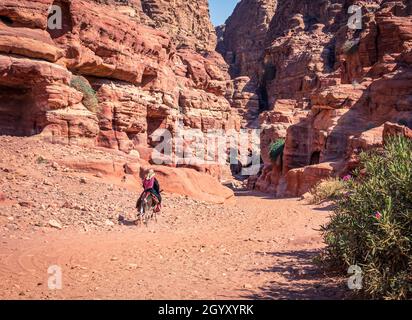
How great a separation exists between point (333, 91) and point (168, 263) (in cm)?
2456

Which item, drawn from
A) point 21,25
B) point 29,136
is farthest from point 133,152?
point 21,25

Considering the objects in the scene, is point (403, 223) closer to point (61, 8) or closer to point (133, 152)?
point (133, 152)

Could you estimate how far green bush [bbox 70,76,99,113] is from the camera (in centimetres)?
2023

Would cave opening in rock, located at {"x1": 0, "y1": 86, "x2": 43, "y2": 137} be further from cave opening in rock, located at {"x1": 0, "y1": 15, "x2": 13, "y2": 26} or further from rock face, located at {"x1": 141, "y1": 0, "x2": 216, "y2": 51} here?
rock face, located at {"x1": 141, "y1": 0, "x2": 216, "y2": 51}

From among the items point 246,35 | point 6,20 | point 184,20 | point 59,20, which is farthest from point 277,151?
point 246,35

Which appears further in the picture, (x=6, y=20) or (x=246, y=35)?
(x=246, y=35)

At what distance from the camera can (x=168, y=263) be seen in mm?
6418

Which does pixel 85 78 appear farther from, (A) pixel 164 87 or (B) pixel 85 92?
(A) pixel 164 87

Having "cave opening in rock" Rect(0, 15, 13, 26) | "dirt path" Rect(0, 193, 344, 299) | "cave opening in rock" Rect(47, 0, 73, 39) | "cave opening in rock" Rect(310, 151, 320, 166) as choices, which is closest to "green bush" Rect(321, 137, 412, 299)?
"dirt path" Rect(0, 193, 344, 299)

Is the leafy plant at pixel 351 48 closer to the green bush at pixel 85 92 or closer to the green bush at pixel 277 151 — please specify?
the green bush at pixel 277 151

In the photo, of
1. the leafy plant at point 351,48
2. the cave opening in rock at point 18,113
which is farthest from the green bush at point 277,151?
the cave opening in rock at point 18,113

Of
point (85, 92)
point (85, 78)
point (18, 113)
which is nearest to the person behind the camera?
point (18, 113)

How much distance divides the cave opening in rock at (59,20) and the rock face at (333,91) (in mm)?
17190
